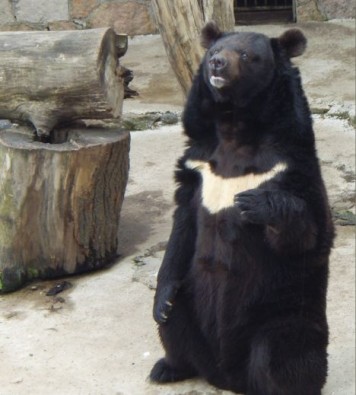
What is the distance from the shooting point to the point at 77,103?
5.46 m

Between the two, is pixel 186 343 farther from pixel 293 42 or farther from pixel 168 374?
pixel 293 42

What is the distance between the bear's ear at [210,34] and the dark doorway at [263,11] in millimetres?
5336

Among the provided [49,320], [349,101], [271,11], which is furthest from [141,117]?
[49,320]

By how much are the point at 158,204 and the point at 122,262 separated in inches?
35.2

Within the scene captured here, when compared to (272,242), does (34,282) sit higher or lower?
lower

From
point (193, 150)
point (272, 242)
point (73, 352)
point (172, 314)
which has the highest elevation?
point (193, 150)

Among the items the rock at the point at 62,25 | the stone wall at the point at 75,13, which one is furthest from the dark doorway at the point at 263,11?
the rock at the point at 62,25

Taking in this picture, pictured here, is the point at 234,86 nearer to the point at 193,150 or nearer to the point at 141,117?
the point at 193,150

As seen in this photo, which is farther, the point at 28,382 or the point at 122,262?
the point at 122,262

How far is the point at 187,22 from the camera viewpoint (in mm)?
5953

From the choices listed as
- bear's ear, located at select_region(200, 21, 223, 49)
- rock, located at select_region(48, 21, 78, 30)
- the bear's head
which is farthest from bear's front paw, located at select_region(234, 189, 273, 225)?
rock, located at select_region(48, 21, 78, 30)

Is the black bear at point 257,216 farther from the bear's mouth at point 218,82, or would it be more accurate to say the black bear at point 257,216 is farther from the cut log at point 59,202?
the cut log at point 59,202

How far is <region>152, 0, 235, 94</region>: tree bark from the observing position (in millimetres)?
5941

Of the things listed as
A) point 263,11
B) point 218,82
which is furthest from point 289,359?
point 263,11
